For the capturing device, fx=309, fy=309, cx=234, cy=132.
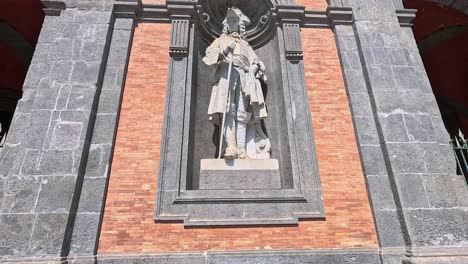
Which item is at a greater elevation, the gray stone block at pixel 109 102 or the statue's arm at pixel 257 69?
the statue's arm at pixel 257 69

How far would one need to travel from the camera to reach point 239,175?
5.16 meters

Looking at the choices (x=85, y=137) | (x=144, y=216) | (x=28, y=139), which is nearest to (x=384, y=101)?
(x=144, y=216)

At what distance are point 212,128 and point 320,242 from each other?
297cm

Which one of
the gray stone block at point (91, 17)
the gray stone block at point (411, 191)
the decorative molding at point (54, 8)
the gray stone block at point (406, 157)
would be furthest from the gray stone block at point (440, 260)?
the decorative molding at point (54, 8)

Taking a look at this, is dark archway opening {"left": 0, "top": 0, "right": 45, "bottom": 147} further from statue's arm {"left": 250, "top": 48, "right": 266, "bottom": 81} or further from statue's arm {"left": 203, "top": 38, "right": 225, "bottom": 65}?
statue's arm {"left": 250, "top": 48, "right": 266, "bottom": 81}

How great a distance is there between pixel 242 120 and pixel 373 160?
7.74ft

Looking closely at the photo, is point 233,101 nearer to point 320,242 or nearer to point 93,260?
point 320,242

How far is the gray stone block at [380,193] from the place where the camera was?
470cm

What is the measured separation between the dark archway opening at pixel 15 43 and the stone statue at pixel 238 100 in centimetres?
494

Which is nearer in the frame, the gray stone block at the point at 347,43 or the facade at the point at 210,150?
the facade at the point at 210,150

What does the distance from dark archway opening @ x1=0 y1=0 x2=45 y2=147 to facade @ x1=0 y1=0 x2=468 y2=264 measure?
268 cm

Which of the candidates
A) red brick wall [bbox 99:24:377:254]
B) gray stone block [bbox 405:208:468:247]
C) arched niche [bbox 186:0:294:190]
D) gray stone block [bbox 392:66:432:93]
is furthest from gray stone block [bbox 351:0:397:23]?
gray stone block [bbox 405:208:468:247]

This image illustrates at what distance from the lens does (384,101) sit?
5293mm

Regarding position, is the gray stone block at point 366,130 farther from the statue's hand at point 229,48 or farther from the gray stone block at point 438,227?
the statue's hand at point 229,48
